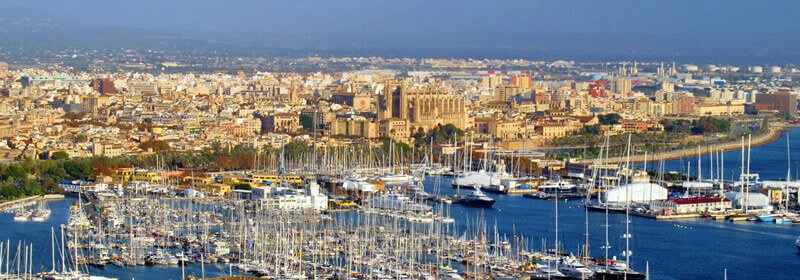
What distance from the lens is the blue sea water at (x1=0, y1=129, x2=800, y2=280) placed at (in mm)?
13359

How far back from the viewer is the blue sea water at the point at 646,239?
13359 mm

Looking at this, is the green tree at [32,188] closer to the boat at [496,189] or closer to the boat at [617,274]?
the boat at [496,189]

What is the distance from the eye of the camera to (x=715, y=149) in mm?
27469

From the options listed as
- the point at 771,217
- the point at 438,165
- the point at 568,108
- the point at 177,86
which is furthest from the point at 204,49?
the point at 771,217

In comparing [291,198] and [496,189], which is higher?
[291,198]

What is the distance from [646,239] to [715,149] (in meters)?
12.5

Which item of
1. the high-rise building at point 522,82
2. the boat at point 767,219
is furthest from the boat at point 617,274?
the high-rise building at point 522,82

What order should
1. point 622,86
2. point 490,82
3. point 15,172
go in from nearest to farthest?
point 15,172 → point 622,86 → point 490,82

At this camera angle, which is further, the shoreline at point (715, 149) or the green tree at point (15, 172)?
the shoreline at point (715, 149)

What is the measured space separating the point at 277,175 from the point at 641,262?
7540mm

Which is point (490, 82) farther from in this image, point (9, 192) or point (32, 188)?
point (9, 192)

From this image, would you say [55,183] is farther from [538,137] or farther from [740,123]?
[740,123]

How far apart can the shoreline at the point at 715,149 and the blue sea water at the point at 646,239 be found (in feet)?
13.3

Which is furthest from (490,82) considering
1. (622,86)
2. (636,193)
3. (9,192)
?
(9,192)
